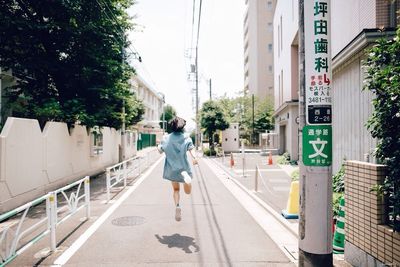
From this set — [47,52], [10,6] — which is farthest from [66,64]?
[10,6]

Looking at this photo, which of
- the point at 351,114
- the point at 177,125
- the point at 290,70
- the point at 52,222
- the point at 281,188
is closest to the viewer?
the point at 52,222

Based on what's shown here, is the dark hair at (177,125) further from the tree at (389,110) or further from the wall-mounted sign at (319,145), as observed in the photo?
the tree at (389,110)

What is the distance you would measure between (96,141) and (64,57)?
4.23m

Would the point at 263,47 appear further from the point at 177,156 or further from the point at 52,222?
the point at 52,222

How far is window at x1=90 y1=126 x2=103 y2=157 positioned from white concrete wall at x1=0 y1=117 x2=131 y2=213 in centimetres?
24

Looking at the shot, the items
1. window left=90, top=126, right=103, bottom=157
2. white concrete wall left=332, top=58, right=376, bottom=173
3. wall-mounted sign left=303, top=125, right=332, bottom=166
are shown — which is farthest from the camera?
window left=90, top=126, right=103, bottom=157

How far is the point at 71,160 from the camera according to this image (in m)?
11.4

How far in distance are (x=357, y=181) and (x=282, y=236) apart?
203cm

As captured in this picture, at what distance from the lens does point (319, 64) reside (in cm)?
355

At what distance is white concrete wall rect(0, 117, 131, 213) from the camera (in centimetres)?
695

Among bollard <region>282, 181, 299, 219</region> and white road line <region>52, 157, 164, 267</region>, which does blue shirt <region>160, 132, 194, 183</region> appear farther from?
bollard <region>282, 181, 299, 219</region>

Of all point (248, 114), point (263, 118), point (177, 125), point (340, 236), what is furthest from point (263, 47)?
point (340, 236)

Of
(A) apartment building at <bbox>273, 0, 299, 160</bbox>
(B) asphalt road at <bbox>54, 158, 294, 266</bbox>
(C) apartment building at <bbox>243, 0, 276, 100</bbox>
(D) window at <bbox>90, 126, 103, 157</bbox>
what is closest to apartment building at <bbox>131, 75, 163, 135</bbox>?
(C) apartment building at <bbox>243, 0, 276, 100</bbox>

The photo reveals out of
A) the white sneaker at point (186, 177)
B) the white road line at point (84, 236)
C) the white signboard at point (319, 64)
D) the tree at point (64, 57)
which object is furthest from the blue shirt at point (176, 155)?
the tree at point (64, 57)
